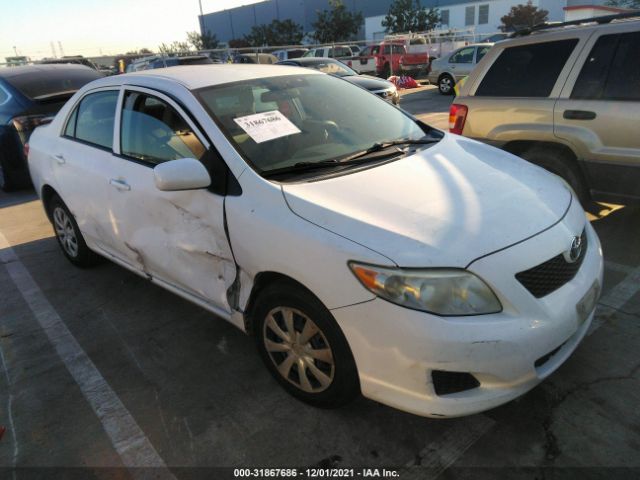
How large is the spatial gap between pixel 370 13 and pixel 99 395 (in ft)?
212

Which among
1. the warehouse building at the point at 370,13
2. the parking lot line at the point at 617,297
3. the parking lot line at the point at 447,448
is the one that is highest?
the warehouse building at the point at 370,13

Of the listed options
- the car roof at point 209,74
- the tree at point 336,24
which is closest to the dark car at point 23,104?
the car roof at point 209,74

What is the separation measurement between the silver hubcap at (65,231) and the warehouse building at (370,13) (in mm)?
33230

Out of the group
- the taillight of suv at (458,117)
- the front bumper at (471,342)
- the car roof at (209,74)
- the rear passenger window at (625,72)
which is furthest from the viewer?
the taillight of suv at (458,117)

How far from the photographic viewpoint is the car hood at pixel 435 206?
6.64ft

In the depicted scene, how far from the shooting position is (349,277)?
2.02m

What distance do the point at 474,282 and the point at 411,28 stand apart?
4978 cm

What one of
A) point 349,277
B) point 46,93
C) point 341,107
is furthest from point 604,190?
point 46,93

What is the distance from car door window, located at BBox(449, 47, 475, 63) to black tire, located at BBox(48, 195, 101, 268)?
14.2m

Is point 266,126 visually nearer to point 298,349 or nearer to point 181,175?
point 181,175

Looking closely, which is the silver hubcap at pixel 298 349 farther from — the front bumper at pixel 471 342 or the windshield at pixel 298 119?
the windshield at pixel 298 119

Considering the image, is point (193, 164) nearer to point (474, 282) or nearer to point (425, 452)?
point (474, 282)

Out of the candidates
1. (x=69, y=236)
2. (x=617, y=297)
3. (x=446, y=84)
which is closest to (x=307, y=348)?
(x=617, y=297)

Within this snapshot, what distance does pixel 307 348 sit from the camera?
2348mm
